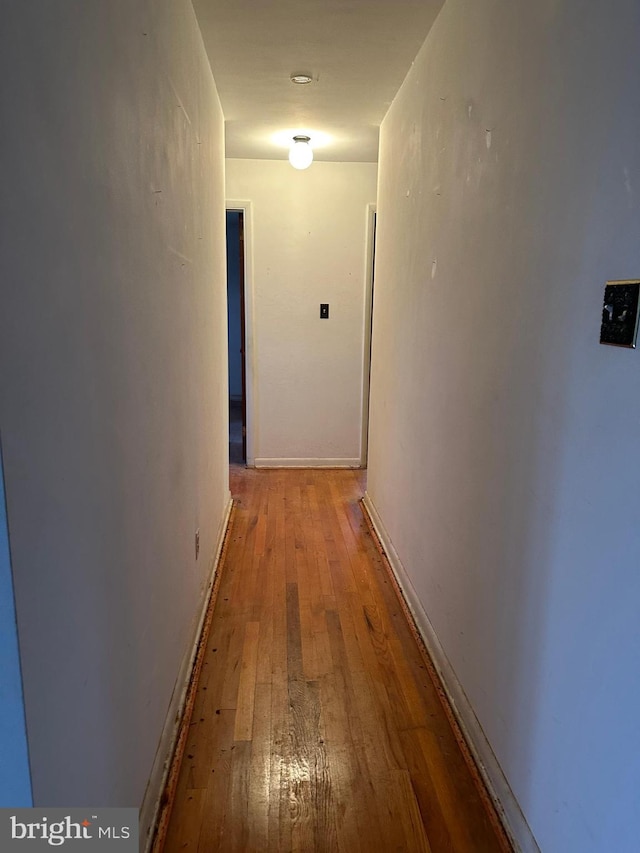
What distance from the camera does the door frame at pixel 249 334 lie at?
421 centimetres

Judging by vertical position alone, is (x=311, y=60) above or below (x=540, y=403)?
above

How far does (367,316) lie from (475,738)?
10.8 ft

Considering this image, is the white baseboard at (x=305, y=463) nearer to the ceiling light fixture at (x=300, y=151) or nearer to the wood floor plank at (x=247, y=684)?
the ceiling light fixture at (x=300, y=151)

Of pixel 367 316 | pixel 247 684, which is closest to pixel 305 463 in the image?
pixel 367 316

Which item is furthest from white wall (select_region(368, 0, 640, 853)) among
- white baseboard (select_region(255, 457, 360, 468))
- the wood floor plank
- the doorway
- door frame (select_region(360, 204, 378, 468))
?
the doorway

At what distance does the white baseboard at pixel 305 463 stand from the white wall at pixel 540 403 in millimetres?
2424

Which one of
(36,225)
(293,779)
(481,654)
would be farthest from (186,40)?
(293,779)

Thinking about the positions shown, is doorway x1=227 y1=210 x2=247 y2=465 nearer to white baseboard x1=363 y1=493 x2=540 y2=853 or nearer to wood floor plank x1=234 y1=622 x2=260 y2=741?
wood floor plank x1=234 y1=622 x2=260 y2=741

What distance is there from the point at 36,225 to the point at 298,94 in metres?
2.57

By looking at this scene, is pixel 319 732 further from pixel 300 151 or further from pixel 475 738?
pixel 300 151

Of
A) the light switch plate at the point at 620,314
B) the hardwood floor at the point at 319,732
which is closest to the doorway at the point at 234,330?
the hardwood floor at the point at 319,732

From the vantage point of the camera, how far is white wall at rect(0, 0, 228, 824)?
0.73 meters

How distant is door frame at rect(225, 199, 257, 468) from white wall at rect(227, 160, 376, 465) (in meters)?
0.03

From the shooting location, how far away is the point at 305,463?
4633mm
